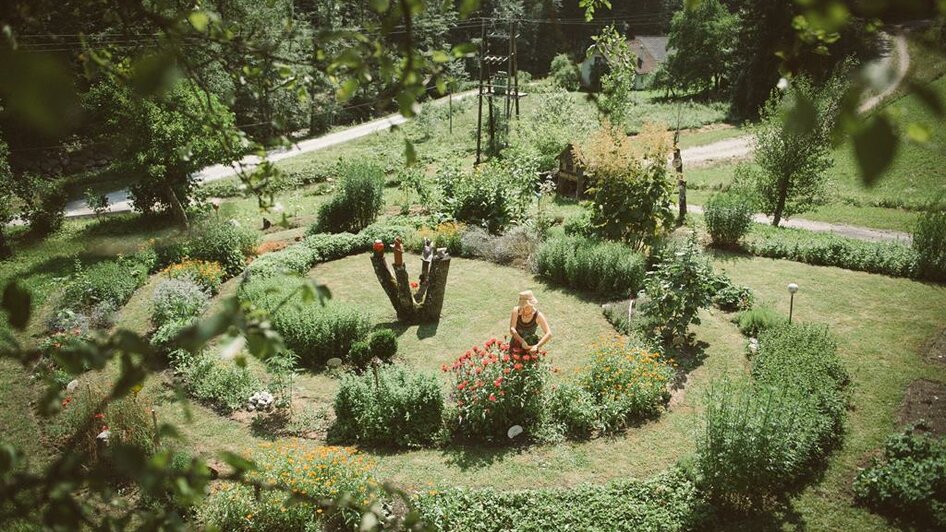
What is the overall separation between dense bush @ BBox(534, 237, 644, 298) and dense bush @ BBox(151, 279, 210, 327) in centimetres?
712

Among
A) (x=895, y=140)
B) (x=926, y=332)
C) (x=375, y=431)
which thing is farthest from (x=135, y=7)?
(x=926, y=332)

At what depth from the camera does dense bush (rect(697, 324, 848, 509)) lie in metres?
5.91

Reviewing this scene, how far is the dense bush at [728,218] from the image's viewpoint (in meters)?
13.8

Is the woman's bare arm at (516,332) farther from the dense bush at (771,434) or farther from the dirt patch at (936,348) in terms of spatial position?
the dirt patch at (936,348)

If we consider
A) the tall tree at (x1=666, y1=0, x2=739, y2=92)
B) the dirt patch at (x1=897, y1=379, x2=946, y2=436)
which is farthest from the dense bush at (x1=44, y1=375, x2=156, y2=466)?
the tall tree at (x1=666, y1=0, x2=739, y2=92)

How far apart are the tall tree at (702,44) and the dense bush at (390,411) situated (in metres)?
41.3

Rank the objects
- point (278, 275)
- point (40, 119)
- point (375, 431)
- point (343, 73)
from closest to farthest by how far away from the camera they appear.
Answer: point (40, 119)
point (343, 73)
point (375, 431)
point (278, 275)

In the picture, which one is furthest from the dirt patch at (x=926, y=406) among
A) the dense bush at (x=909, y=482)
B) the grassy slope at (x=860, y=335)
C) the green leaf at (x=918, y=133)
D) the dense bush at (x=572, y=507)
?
the green leaf at (x=918, y=133)

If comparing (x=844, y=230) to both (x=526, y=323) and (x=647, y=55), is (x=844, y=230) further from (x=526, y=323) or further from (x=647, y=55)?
(x=647, y=55)

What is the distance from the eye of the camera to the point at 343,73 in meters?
2.37

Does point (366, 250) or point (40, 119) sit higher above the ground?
point (40, 119)

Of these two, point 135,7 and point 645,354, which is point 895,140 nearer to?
point 135,7

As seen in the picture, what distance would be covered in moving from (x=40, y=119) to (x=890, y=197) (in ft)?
88.1

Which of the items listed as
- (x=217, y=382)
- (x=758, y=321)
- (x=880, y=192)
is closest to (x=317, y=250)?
(x=217, y=382)
